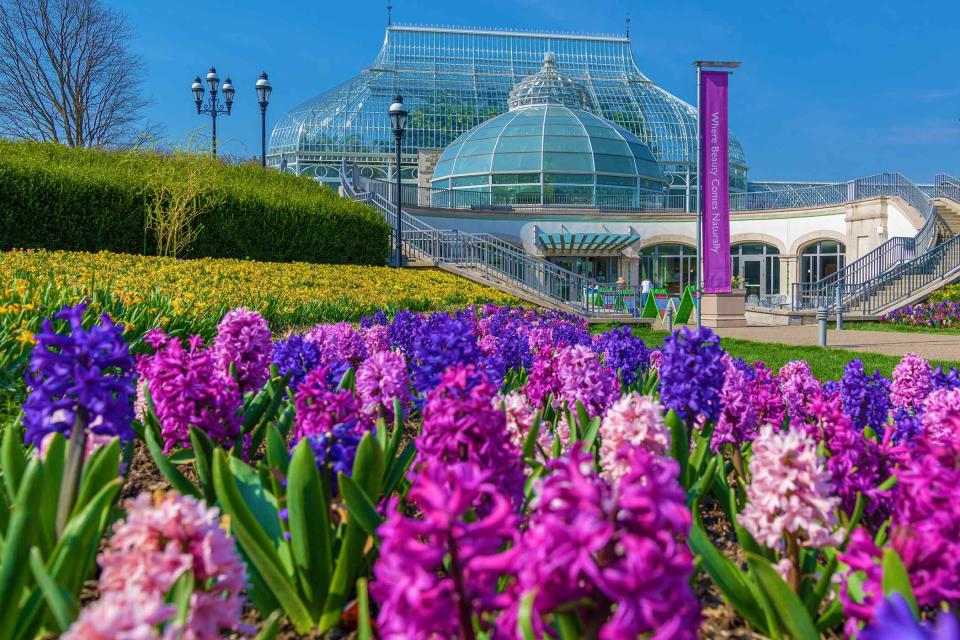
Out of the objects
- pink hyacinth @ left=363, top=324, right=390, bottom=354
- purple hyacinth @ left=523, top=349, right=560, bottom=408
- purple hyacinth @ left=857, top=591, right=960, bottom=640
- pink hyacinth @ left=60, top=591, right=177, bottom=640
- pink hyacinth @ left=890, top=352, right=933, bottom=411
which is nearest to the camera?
purple hyacinth @ left=857, top=591, right=960, bottom=640

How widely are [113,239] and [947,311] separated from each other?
65.8 feet

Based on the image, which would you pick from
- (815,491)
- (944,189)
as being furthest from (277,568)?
(944,189)

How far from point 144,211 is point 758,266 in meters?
31.2

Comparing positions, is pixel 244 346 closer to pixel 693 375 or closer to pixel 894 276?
pixel 693 375

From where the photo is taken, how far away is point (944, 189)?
3034 centimetres

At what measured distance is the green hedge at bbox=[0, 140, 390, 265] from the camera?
1284cm

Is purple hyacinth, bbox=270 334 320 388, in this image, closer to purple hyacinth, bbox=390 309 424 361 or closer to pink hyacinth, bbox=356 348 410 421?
pink hyacinth, bbox=356 348 410 421

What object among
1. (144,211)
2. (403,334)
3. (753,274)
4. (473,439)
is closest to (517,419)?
(473,439)

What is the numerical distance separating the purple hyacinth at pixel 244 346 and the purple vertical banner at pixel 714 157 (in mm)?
13680

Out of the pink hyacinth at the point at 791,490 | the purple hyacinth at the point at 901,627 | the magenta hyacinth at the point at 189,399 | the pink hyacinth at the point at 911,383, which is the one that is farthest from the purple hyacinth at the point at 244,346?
the pink hyacinth at the point at 911,383

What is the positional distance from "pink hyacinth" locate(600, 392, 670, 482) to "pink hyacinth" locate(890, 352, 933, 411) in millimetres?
2662

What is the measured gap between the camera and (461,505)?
1.16 metres

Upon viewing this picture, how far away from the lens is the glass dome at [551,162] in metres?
37.0

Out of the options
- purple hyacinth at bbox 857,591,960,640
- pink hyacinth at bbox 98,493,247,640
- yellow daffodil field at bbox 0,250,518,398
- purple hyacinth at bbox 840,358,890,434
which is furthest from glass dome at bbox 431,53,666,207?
purple hyacinth at bbox 857,591,960,640
